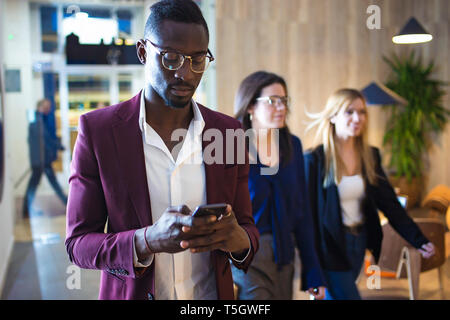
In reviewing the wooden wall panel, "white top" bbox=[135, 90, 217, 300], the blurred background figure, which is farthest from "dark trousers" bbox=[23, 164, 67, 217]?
"white top" bbox=[135, 90, 217, 300]

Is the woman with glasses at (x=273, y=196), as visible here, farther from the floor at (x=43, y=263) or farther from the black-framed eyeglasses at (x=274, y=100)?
the floor at (x=43, y=263)

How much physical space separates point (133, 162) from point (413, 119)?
22.9ft

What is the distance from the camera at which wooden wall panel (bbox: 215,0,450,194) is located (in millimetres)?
6707

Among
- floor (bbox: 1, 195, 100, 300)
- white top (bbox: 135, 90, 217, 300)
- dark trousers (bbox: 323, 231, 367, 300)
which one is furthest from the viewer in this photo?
floor (bbox: 1, 195, 100, 300)

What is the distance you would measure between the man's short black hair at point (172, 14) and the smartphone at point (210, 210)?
1.51ft

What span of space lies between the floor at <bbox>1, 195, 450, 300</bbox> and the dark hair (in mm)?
1534

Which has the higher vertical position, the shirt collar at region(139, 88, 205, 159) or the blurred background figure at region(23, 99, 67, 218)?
the shirt collar at region(139, 88, 205, 159)

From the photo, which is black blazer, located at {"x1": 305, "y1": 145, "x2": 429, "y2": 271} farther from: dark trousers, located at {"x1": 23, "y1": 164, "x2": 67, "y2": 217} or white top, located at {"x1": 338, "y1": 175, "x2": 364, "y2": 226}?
dark trousers, located at {"x1": 23, "y1": 164, "x2": 67, "y2": 217}

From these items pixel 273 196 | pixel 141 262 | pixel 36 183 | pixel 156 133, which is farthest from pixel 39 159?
pixel 141 262

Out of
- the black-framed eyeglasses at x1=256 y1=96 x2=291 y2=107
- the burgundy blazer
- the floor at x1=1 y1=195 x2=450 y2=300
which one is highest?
the black-framed eyeglasses at x1=256 y1=96 x2=291 y2=107

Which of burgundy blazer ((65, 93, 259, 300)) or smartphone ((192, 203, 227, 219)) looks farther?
burgundy blazer ((65, 93, 259, 300))

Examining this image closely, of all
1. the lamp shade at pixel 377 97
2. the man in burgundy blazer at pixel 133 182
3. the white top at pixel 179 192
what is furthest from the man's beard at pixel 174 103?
the lamp shade at pixel 377 97

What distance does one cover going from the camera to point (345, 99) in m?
2.69

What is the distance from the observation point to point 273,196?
2.10 meters
